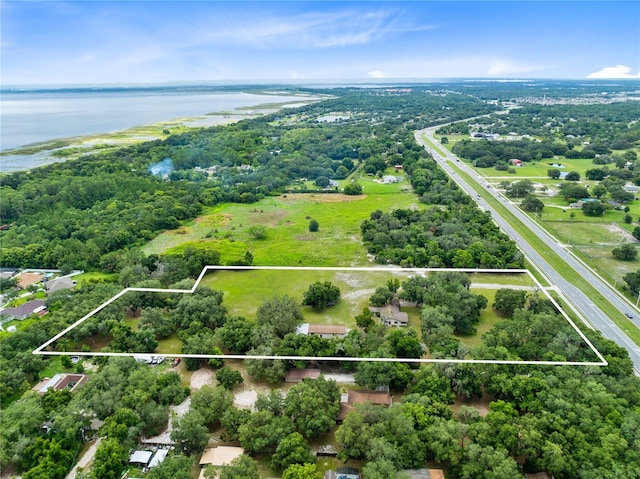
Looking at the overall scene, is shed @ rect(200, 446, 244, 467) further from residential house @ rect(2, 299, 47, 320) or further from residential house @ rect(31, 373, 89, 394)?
residential house @ rect(2, 299, 47, 320)

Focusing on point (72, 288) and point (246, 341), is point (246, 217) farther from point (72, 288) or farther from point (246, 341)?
point (246, 341)

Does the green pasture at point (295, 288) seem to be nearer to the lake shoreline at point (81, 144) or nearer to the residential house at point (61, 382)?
the residential house at point (61, 382)

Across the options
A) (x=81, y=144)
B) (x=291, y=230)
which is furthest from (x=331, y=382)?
(x=81, y=144)

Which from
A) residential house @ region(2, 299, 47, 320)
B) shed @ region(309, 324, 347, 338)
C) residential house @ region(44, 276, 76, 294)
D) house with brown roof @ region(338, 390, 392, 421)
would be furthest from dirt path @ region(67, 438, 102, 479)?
residential house @ region(44, 276, 76, 294)

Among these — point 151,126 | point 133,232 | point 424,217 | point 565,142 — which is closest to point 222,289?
point 133,232

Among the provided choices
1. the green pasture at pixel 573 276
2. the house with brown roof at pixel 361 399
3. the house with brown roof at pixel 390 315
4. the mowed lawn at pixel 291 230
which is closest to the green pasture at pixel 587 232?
the green pasture at pixel 573 276

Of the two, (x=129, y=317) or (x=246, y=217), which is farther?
(x=246, y=217)

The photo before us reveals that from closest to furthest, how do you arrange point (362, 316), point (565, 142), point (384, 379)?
1. point (384, 379)
2. point (362, 316)
3. point (565, 142)
